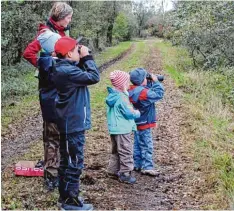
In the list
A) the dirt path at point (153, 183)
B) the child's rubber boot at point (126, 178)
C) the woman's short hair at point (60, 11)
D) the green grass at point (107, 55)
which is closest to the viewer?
the woman's short hair at point (60, 11)

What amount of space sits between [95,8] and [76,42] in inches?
1032

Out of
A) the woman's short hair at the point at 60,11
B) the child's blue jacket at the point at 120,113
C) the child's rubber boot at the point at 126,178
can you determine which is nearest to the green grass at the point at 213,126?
the child's rubber boot at the point at 126,178

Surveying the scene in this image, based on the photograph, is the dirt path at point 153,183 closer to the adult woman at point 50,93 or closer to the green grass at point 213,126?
the green grass at point 213,126

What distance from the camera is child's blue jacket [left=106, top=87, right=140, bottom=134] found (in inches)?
230

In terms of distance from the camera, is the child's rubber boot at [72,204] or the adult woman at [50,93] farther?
the adult woman at [50,93]

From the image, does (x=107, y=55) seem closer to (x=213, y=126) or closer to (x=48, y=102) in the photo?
(x=213, y=126)

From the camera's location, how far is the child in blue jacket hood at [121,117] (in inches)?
230

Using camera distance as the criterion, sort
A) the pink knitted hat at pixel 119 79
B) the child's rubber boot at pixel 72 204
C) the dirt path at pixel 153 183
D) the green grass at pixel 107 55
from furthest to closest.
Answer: the green grass at pixel 107 55 < the pink knitted hat at pixel 119 79 < the dirt path at pixel 153 183 < the child's rubber boot at pixel 72 204

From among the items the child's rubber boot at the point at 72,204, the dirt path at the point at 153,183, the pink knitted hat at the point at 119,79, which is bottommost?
the dirt path at the point at 153,183

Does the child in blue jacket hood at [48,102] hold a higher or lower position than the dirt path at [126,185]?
higher

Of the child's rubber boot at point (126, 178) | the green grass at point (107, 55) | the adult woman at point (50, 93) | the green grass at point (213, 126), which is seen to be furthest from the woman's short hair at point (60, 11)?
the green grass at point (107, 55)

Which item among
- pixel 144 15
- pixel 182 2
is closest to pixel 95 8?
pixel 182 2

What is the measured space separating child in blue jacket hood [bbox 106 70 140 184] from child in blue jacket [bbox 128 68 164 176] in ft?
1.16

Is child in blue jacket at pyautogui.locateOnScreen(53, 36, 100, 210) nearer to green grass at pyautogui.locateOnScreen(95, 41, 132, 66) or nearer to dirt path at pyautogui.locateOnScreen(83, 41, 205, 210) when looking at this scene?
dirt path at pyautogui.locateOnScreen(83, 41, 205, 210)
